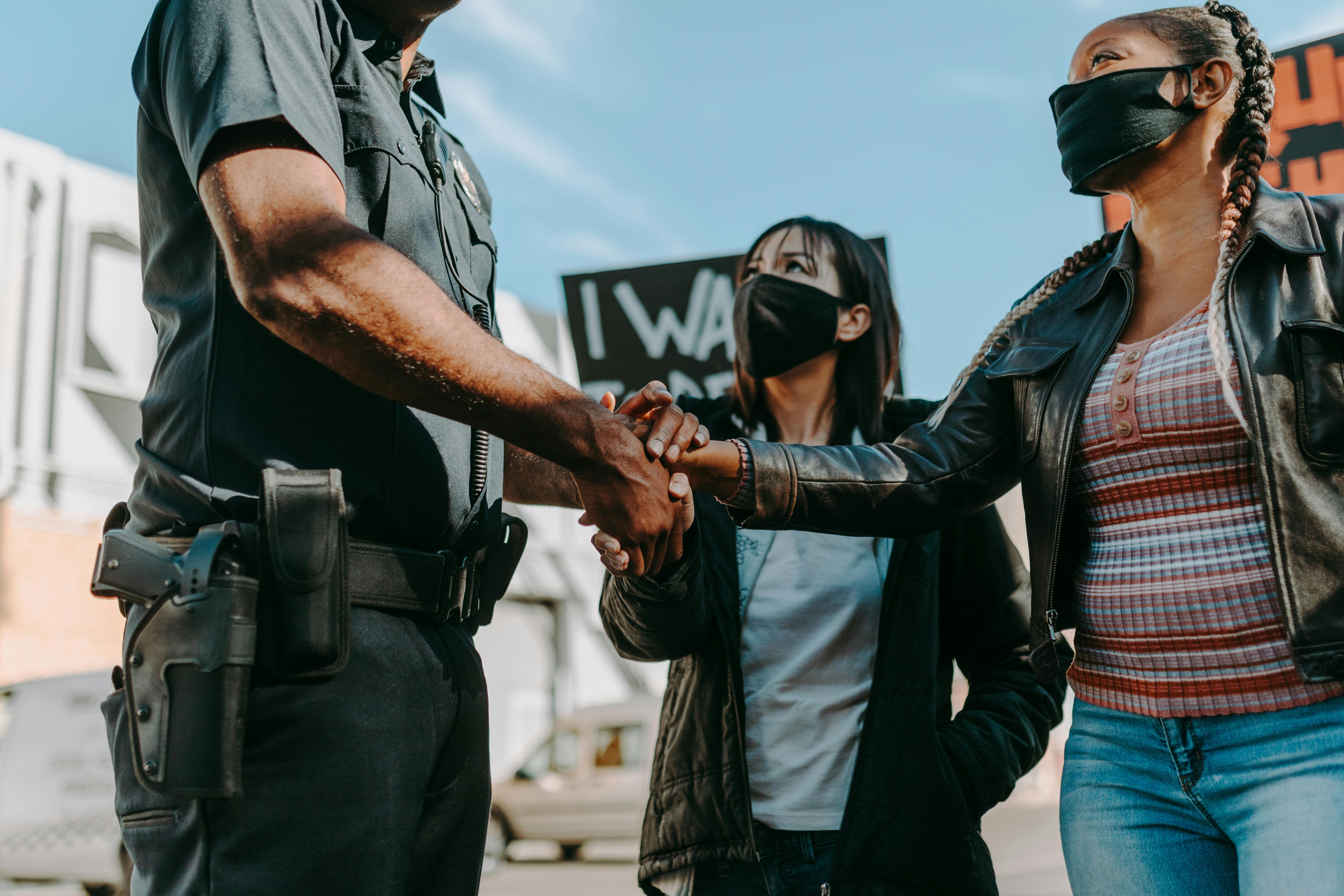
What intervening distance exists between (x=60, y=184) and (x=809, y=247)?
11771 millimetres

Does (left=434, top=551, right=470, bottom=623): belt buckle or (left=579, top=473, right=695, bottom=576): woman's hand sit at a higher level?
(left=579, top=473, right=695, bottom=576): woman's hand

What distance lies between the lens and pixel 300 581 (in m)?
1.55

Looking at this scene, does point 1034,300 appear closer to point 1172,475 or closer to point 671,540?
point 1172,475

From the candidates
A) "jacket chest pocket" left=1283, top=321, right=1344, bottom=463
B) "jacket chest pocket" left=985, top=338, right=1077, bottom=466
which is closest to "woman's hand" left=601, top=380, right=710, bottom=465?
"jacket chest pocket" left=985, top=338, right=1077, bottom=466

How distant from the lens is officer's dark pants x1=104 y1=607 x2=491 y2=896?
1.47 metres

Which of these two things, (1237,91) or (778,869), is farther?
(778,869)

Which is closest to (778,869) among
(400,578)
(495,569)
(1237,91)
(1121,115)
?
(495,569)

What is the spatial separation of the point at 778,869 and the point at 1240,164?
175 cm

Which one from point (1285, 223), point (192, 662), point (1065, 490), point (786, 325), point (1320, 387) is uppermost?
point (786, 325)

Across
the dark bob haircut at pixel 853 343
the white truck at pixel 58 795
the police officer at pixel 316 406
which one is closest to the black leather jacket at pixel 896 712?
the dark bob haircut at pixel 853 343

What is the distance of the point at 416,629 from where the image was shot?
1744 mm

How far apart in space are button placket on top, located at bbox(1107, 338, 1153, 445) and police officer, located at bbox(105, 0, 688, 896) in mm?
951

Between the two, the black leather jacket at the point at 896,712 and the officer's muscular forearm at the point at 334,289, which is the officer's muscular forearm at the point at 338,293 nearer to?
the officer's muscular forearm at the point at 334,289

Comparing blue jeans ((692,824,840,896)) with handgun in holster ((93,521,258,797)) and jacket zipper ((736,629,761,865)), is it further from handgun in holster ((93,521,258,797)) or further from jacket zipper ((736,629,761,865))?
handgun in holster ((93,521,258,797))
